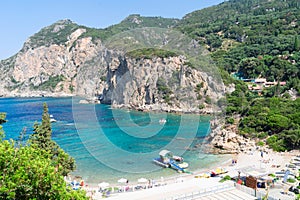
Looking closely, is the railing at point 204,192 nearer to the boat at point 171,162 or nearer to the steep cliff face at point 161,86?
the boat at point 171,162

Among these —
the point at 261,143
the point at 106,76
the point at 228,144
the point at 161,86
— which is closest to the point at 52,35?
the point at 106,76

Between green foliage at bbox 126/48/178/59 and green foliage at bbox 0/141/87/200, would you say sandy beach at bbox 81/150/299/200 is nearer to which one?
green foliage at bbox 0/141/87/200

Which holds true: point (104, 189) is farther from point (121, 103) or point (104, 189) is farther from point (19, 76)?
point (19, 76)

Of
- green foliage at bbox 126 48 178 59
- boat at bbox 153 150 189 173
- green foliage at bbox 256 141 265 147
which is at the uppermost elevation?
green foliage at bbox 126 48 178 59

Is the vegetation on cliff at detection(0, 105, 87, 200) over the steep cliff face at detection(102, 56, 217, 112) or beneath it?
beneath

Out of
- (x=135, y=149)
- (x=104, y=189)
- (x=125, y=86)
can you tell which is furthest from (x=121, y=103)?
(x=104, y=189)

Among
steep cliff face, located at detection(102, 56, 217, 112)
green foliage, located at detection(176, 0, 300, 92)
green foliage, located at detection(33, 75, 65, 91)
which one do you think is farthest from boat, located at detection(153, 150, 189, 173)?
green foliage, located at detection(33, 75, 65, 91)

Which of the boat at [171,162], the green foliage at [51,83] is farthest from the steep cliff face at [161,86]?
the green foliage at [51,83]

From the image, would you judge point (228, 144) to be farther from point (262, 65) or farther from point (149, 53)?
point (262, 65)
